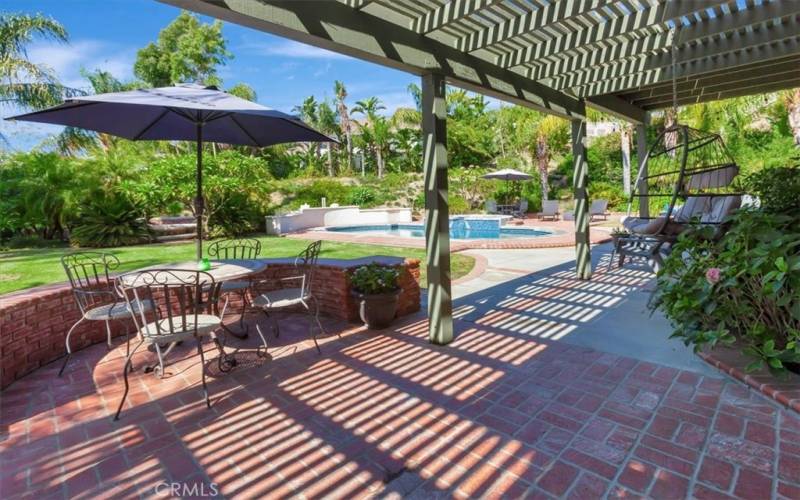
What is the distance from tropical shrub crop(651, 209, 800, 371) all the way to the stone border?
0.10 meters

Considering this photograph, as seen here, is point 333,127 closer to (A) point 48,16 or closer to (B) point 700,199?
(A) point 48,16

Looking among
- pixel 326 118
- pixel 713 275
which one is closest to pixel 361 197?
pixel 326 118

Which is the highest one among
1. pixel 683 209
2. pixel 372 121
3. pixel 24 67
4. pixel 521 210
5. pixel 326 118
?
pixel 326 118

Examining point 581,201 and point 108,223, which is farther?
point 108,223

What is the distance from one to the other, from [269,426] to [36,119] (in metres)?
3.07

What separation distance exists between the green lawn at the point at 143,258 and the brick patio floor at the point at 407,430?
11.0 feet

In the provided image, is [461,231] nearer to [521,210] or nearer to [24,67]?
[521,210]

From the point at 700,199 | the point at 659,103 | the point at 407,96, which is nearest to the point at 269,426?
the point at 700,199

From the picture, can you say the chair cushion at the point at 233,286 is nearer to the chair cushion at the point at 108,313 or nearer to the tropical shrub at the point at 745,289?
the chair cushion at the point at 108,313

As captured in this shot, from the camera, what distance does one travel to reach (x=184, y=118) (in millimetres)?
3881

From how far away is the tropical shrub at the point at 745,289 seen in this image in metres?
2.70

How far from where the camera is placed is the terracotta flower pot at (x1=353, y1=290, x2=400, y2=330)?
171 inches

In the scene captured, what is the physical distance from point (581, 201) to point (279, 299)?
4.97 meters

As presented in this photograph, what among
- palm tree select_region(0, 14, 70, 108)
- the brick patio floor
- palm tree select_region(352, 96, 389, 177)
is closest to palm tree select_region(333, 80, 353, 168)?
palm tree select_region(352, 96, 389, 177)
